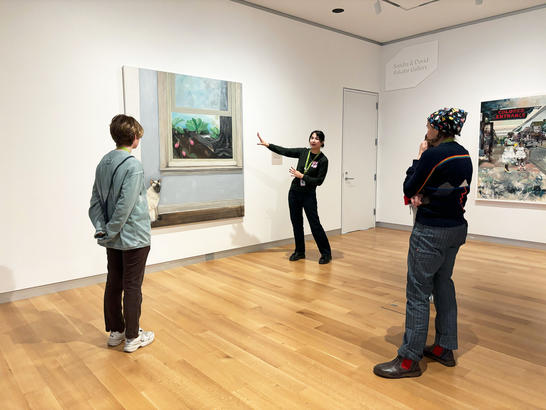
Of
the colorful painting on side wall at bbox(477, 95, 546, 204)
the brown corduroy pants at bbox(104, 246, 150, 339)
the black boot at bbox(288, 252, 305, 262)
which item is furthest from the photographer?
the colorful painting on side wall at bbox(477, 95, 546, 204)

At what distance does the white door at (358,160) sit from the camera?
6934mm

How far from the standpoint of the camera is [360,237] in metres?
6.67

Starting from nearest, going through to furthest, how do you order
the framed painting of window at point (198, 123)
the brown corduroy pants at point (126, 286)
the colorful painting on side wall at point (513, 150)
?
the brown corduroy pants at point (126, 286) < the framed painting of window at point (198, 123) < the colorful painting on side wall at point (513, 150)

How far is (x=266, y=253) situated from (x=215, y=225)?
2.74 feet

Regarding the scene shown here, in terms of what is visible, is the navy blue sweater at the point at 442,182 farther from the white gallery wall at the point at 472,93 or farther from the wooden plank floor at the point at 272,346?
the white gallery wall at the point at 472,93

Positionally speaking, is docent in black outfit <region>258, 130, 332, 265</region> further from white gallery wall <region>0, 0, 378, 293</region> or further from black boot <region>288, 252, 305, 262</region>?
white gallery wall <region>0, 0, 378, 293</region>

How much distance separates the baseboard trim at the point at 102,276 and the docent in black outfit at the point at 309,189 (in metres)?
0.75

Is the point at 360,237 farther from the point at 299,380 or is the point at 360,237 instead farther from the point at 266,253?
the point at 299,380

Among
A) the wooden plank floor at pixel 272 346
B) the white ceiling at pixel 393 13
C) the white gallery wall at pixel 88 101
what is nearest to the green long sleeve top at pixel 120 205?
the wooden plank floor at pixel 272 346

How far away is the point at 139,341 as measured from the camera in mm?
2797

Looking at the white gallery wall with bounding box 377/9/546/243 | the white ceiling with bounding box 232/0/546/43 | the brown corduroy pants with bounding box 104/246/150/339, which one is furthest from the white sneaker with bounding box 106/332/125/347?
the white gallery wall with bounding box 377/9/546/243

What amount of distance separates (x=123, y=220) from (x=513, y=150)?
5.48 m

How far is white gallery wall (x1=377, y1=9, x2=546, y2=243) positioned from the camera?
5668 mm

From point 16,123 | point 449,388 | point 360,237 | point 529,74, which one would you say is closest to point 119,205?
point 16,123
